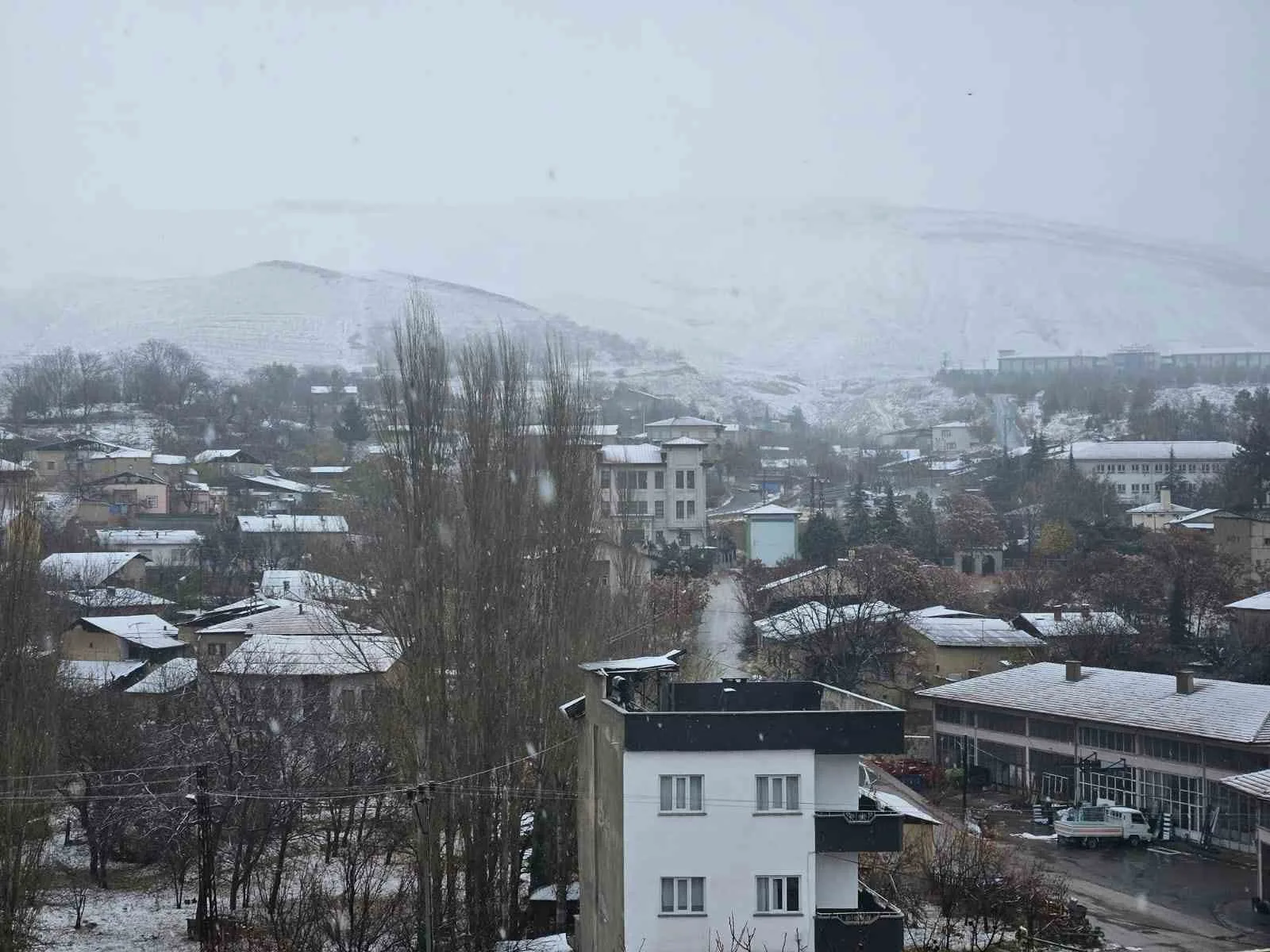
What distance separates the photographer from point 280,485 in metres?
49.7

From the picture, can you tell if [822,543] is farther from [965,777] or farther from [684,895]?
[684,895]

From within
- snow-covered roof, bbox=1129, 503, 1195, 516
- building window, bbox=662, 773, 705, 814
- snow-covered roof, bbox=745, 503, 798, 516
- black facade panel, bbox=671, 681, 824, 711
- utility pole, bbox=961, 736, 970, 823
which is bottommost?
utility pole, bbox=961, 736, 970, 823

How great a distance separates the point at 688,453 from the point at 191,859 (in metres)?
28.9

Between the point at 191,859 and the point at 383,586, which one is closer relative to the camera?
the point at 383,586

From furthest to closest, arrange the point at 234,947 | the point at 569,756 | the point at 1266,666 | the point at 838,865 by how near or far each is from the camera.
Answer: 1. the point at 1266,666
2. the point at 569,756
3. the point at 234,947
4. the point at 838,865

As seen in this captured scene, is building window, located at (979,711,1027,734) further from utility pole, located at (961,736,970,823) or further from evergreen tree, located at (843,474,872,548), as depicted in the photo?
evergreen tree, located at (843,474,872,548)

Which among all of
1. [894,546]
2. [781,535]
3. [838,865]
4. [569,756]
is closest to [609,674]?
[838,865]

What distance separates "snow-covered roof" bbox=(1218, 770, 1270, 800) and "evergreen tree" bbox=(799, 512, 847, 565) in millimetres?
21662

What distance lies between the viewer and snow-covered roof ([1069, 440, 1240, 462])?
2183 inches

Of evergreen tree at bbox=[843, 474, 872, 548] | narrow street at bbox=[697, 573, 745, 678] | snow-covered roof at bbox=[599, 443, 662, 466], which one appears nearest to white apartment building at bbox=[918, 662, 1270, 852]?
narrow street at bbox=[697, 573, 745, 678]

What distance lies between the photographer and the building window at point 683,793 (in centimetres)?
962

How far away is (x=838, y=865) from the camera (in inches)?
388

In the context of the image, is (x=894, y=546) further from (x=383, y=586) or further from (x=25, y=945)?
(x=25, y=945)

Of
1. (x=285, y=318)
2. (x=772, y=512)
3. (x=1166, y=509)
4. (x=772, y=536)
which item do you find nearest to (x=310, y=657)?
(x=772, y=536)
